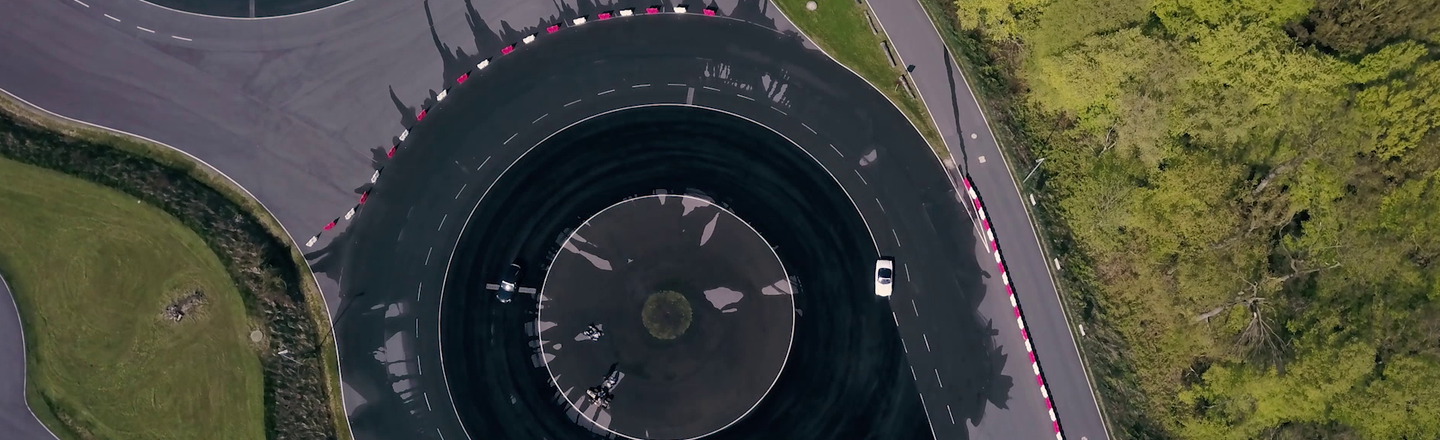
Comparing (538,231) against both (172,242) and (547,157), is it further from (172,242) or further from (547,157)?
(172,242)

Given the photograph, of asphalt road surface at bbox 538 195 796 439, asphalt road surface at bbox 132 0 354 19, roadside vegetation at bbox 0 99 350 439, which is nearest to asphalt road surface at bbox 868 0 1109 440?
asphalt road surface at bbox 538 195 796 439

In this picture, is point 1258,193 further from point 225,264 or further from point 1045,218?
point 225,264

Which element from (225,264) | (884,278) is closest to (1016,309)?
(884,278)

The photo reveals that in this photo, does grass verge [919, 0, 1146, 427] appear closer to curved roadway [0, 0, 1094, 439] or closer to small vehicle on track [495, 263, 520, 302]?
curved roadway [0, 0, 1094, 439]

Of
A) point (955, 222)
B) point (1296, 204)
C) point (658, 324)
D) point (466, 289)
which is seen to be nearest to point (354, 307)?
point (466, 289)

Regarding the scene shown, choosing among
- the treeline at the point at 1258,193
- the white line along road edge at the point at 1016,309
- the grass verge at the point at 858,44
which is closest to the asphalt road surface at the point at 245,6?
the grass verge at the point at 858,44

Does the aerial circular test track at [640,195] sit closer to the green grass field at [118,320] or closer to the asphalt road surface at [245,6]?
the green grass field at [118,320]
